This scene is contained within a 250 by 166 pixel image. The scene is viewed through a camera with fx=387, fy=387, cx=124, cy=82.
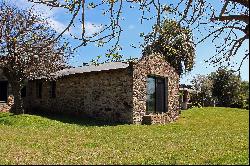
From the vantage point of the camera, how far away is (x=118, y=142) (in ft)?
42.8

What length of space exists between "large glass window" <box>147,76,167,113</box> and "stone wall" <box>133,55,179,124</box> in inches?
13.4

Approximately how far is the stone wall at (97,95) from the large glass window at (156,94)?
2.25 metres

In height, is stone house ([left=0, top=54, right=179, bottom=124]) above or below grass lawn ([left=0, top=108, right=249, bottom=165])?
above

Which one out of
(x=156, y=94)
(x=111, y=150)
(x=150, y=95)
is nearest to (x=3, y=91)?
(x=150, y=95)

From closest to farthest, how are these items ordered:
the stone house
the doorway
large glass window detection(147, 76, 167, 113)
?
the stone house < large glass window detection(147, 76, 167, 113) < the doorway

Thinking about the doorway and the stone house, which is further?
the doorway

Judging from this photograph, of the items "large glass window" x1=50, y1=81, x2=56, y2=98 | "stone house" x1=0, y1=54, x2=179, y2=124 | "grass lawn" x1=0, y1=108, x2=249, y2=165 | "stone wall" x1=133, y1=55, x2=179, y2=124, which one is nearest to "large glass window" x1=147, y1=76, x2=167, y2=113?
"stone house" x1=0, y1=54, x2=179, y2=124

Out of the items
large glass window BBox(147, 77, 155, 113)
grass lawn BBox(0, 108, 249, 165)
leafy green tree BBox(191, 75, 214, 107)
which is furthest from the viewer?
leafy green tree BBox(191, 75, 214, 107)

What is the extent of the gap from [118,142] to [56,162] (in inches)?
174

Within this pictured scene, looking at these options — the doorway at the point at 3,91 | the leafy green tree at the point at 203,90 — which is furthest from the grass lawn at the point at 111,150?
the leafy green tree at the point at 203,90

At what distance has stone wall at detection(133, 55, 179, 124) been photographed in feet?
74.6

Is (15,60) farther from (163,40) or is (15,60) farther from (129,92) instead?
(163,40)

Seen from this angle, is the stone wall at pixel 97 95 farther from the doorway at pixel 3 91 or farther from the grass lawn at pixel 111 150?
the grass lawn at pixel 111 150

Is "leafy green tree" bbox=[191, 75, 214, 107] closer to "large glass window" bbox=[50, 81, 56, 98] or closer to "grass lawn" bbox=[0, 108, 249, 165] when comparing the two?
"large glass window" bbox=[50, 81, 56, 98]
